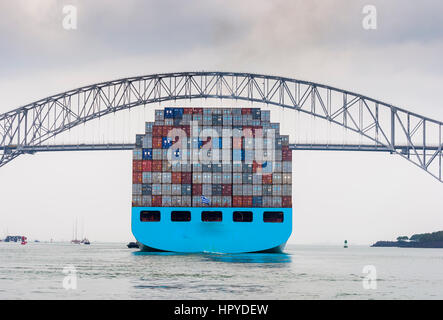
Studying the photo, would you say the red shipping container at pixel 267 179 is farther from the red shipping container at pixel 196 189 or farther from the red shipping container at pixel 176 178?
the red shipping container at pixel 176 178

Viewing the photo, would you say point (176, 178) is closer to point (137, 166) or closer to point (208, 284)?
point (137, 166)

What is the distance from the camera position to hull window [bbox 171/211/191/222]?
8244 centimetres

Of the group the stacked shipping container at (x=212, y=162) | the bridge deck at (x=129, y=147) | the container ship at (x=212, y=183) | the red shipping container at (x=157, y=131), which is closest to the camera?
the container ship at (x=212, y=183)

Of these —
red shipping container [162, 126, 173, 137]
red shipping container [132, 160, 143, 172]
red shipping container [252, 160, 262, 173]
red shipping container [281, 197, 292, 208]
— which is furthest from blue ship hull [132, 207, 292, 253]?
red shipping container [162, 126, 173, 137]

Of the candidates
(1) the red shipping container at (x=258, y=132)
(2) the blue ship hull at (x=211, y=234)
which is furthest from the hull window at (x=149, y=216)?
(1) the red shipping container at (x=258, y=132)

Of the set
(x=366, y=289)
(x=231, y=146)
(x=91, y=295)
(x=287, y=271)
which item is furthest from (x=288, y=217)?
(x=91, y=295)

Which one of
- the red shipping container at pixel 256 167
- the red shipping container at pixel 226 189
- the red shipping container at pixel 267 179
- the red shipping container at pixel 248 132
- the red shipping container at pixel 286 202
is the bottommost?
the red shipping container at pixel 286 202

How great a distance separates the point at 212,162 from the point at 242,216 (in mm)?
7308

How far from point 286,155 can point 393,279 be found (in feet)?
120

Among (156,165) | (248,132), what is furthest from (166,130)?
(248,132)

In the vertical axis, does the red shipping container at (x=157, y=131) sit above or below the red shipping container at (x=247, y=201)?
above

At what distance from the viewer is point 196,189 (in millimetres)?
83875

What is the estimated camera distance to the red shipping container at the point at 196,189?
8362 centimetres

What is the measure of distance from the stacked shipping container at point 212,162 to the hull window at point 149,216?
904 millimetres
